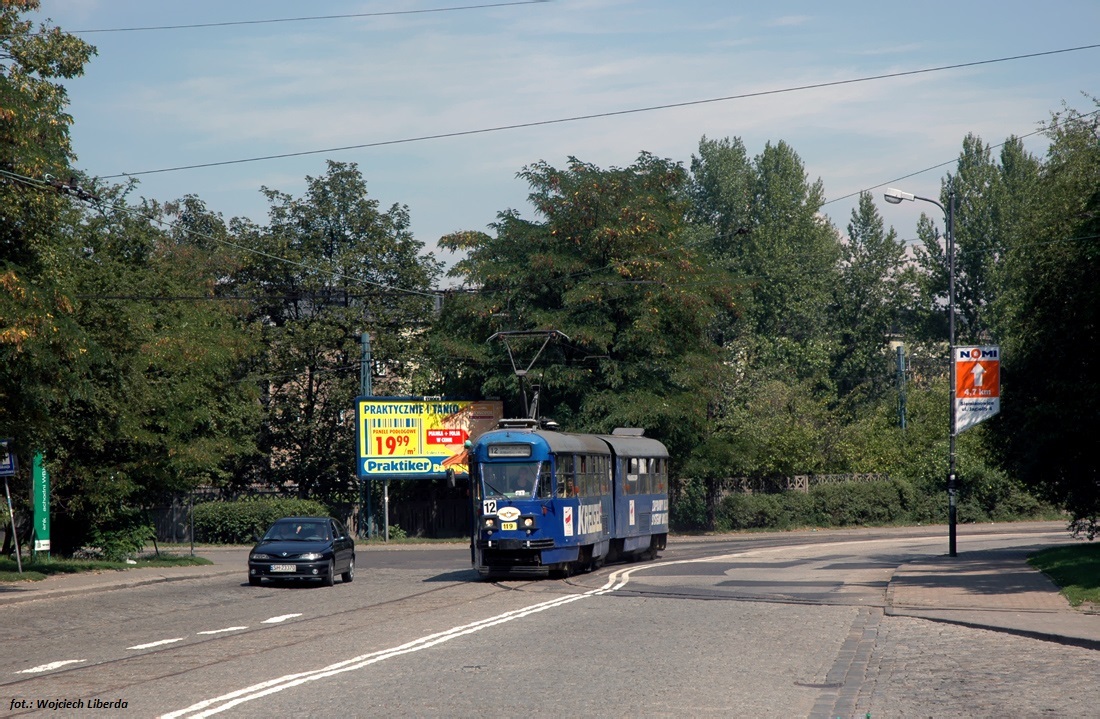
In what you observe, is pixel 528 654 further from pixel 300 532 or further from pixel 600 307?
pixel 600 307

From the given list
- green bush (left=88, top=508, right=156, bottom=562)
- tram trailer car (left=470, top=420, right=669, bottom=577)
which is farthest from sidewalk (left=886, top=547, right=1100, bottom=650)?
green bush (left=88, top=508, right=156, bottom=562)

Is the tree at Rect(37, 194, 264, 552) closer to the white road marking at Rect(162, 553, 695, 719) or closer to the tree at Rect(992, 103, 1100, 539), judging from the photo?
the white road marking at Rect(162, 553, 695, 719)

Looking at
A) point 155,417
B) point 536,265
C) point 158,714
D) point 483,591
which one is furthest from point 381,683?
point 536,265

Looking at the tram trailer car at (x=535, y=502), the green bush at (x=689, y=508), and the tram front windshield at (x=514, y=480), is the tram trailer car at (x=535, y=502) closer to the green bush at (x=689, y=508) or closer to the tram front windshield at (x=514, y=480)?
the tram front windshield at (x=514, y=480)

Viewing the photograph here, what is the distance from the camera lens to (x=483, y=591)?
2456cm

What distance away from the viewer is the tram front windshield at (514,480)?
27.0m

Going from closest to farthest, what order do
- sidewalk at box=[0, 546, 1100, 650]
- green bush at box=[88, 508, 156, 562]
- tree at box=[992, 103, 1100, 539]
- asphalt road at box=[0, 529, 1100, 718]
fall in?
1. asphalt road at box=[0, 529, 1100, 718]
2. sidewalk at box=[0, 546, 1100, 650]
3. tree at box=[992, 103, 1100, 539]
4. green bush at box=[88, 508, 156, 562]

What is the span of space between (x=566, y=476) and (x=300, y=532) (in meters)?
6.06

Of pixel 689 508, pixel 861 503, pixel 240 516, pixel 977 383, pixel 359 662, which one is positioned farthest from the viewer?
pixel 689 508

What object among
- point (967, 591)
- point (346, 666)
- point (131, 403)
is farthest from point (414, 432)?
point (346, 666)

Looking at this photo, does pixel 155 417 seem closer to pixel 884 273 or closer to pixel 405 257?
pixel 405 257

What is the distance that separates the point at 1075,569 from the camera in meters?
23.6

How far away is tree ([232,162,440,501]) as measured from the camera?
185ft

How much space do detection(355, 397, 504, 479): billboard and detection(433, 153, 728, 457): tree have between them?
1595 millimetres
